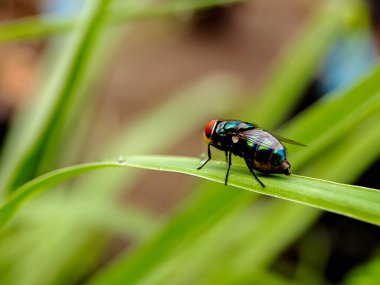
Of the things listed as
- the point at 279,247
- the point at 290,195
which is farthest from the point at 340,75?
the point at 290,195

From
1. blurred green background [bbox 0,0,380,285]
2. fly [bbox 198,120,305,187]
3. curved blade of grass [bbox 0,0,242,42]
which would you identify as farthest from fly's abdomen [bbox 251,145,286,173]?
curved blade of grass [bbox 0,0,242,42]

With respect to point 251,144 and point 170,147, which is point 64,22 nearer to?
point 251,144

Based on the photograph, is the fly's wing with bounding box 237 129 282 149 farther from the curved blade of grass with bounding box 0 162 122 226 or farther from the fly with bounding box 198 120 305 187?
the curved blade of grass with bounding box 0 162 122 226

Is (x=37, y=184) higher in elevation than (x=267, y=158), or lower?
higher

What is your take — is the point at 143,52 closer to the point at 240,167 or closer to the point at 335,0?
the point at 335,0

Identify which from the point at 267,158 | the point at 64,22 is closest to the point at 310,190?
the point at 267,158

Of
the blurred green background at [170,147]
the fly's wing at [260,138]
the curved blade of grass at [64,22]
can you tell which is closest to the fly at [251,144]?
the fly's wing at [260,138]
